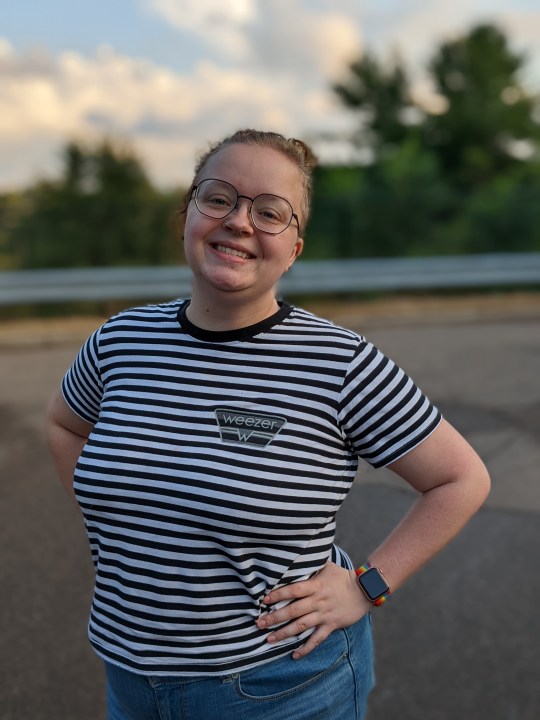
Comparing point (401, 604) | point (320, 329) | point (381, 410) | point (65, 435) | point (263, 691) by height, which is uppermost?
point (320, 329)

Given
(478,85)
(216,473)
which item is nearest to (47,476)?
(216,473)

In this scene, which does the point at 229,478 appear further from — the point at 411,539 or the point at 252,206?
the point at 252,206

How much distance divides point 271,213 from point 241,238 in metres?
0.09

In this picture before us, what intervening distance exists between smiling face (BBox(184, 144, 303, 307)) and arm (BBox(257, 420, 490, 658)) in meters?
0.49

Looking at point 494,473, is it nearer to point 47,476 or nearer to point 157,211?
point 47,476

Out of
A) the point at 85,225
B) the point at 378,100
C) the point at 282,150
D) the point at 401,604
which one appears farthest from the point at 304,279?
the point at 378,100

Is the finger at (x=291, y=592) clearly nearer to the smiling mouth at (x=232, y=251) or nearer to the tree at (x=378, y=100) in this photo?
the smiling mouth at (x=232, y=251)

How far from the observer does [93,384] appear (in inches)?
78.2

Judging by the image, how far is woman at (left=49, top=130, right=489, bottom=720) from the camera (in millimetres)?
1648

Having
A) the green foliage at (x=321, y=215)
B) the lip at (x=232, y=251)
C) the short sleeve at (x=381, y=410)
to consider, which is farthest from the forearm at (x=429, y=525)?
the green foliage at (x=321, y=215)

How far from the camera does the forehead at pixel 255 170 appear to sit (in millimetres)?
1742

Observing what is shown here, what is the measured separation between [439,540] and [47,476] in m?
3.65

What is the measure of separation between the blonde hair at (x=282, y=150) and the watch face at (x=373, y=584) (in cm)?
79

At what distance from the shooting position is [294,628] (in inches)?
67.1
